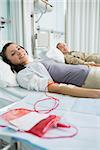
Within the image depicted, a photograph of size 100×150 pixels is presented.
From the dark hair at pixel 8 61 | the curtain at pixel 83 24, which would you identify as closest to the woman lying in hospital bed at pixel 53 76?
the dark hair at pixel 8 61

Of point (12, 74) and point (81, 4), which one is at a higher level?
point (81, 4)

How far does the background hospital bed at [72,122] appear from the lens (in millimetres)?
738

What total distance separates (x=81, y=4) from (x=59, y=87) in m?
3.07

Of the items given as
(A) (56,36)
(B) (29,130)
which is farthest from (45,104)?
(A) (56,36)

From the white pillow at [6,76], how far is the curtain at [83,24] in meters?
2.57

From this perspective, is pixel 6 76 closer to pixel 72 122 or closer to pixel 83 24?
pixel 72 122

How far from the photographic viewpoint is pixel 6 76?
5.19 feet

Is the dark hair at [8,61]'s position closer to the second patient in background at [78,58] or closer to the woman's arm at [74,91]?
the woman's arm at [74,91]

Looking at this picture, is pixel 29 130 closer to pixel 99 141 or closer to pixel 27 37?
pixel 99 141

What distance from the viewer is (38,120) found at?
89cm

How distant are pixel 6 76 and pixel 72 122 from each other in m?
0.83

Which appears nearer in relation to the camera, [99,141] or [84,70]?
[99,141]

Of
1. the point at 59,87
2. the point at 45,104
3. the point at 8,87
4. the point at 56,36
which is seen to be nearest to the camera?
the point at 45,104

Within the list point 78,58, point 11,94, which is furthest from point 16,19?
point 11,94
